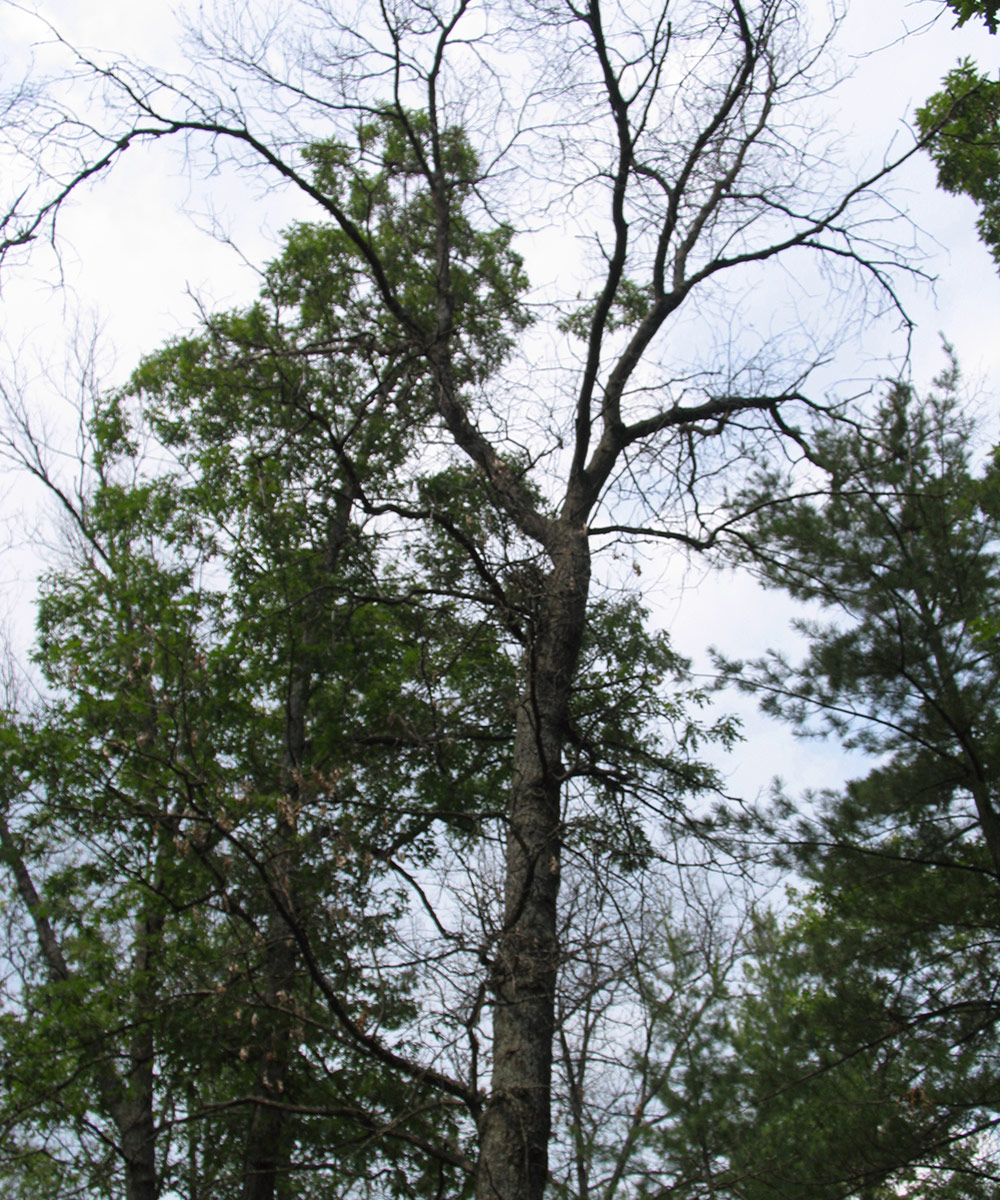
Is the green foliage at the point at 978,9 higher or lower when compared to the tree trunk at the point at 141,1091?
higher

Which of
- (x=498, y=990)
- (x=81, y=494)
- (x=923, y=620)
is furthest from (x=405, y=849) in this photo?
(x=81, y=494)

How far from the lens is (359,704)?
8.20 metres

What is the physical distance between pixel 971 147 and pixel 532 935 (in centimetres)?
728

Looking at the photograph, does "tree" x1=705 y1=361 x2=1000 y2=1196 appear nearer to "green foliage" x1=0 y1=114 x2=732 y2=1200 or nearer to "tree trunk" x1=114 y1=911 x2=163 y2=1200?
"green foliage" x1=0 y1=114 x2=732 y2=1200

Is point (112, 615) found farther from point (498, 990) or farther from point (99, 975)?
point (498, 990)

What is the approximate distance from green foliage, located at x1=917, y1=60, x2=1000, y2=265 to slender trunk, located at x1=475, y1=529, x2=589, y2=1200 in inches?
166

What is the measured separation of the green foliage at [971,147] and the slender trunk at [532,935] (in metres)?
4.22

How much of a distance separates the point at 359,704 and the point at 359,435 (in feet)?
9.84

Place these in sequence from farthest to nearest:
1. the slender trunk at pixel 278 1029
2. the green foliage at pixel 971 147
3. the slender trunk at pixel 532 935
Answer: the green foliage at pixel 971 147 < the slender trunk at pixel 278 1029 < the slender trunk at pixel 532 935

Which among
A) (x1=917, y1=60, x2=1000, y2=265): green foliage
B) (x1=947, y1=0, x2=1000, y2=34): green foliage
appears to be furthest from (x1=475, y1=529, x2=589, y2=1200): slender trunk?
(x1=917, y1=60, x2=1000, y2=265): green foliage

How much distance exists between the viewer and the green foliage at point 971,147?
662cm

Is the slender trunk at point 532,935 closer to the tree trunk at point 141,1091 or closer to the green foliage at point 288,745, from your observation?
the green foliage at point 288,745

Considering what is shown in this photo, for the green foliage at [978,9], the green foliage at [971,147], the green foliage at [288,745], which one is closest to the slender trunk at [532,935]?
the green foliage at [288,745]

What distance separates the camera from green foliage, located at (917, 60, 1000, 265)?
6625 mm
